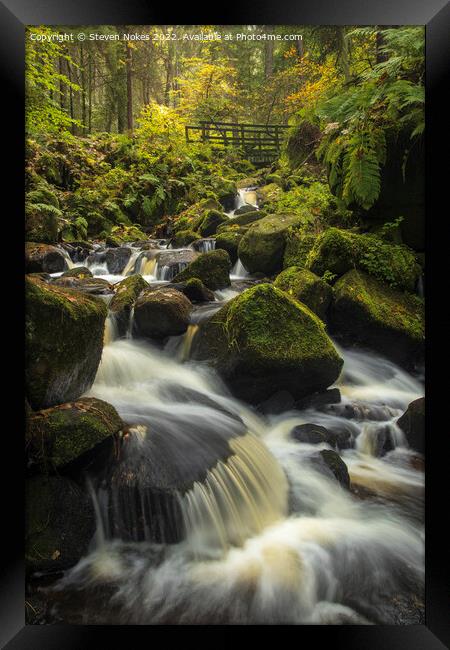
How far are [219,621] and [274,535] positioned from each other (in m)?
0.59

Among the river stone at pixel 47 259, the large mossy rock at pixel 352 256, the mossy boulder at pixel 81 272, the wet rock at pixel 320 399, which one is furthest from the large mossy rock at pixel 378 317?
the river stone at pixel 47 259

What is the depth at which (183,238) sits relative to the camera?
410cm

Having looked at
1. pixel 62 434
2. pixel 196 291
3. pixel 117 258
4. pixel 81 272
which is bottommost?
pixel 62 434

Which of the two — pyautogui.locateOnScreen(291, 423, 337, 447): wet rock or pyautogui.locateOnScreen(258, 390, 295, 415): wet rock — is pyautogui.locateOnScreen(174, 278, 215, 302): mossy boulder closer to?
pyautogui.locateOnScreen(258, 390, 295, 415): wet rock

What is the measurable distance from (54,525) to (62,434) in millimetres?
515

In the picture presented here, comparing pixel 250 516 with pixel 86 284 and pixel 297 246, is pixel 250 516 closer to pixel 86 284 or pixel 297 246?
pixel 86 284

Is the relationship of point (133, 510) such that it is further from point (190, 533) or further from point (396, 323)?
point (396, 323)

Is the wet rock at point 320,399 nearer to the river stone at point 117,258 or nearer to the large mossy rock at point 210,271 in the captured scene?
the large mossy rock at point 210,271

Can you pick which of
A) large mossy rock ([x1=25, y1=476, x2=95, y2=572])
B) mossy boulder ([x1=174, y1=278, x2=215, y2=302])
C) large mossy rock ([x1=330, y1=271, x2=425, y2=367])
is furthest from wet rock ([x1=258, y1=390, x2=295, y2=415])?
large mossy rock ([x1=25, y1=476, x2=95, y2=572])

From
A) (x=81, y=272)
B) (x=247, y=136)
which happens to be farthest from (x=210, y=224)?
(x=81, y=272)

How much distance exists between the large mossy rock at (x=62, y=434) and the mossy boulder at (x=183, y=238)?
92.7 inches
